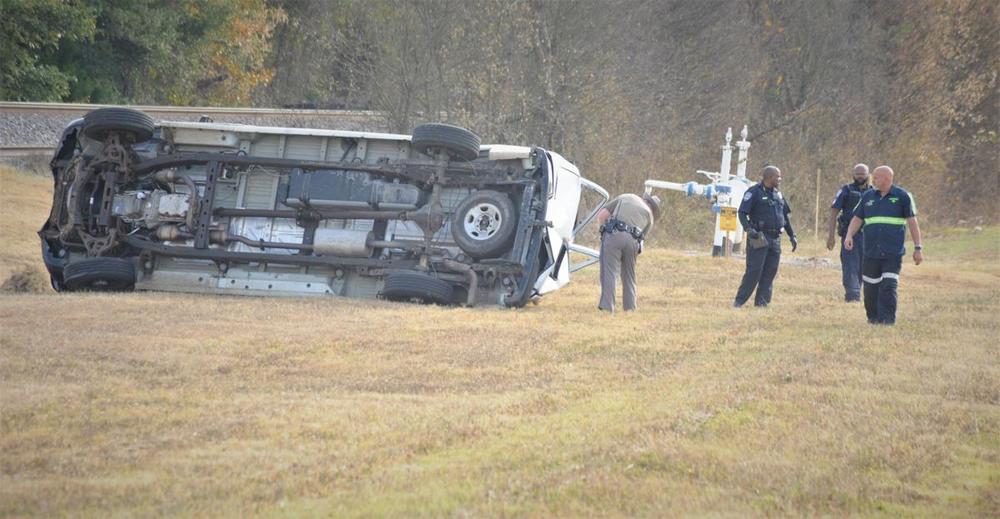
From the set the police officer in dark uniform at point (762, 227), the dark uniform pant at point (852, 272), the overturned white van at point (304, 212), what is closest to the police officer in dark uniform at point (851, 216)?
the dark uniform pant at point (852, 272)

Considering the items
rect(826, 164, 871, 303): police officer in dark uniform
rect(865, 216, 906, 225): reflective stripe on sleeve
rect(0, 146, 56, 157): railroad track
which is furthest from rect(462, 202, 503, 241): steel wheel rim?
rect(0, 146, 56, 157): railroad track

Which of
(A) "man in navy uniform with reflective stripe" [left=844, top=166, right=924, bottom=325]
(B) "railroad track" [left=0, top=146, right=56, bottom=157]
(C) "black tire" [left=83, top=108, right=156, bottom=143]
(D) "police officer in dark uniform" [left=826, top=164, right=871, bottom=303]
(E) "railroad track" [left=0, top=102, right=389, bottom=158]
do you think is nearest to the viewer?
(A) "man in navy uniform with reflective stripe" [left=844, top=166, right=924, bottom=325]

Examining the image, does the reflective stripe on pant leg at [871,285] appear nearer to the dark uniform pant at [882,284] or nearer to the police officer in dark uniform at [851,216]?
the dark uniform pant at [882,284]

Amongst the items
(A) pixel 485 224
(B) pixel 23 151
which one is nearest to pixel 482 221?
(A) pixel 485 224

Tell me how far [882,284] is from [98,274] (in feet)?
28.9

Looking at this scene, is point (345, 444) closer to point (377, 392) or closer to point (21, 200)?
point (377, 392)

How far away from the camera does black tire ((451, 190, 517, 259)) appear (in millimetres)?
15016

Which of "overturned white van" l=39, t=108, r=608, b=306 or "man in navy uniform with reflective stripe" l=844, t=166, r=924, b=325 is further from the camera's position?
"overturned white van" l=39, t=108, r=608, b=306

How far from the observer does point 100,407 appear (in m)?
7.87

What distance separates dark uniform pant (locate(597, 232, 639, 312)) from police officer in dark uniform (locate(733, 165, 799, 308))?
149 cm

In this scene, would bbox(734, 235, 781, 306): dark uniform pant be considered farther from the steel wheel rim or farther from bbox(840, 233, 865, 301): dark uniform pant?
the steel wheel rim

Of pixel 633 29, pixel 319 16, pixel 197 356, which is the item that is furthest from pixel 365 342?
pixel 319 16

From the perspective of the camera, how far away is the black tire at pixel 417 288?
14.7 metres

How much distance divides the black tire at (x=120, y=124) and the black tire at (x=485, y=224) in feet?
13.1
